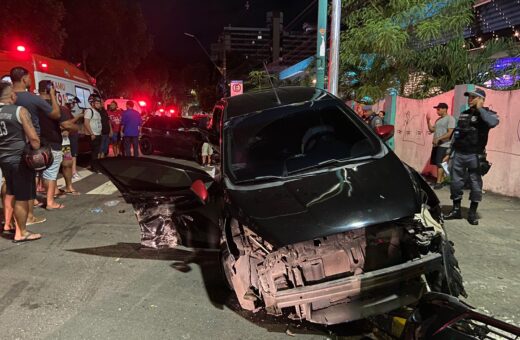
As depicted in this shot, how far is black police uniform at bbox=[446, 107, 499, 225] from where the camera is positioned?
5430mm

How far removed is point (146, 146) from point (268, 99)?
10832 millimetres

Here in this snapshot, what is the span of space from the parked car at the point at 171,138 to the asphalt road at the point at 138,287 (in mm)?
6955

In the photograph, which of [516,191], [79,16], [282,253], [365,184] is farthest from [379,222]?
[79,16]

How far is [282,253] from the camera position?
9.39 feet

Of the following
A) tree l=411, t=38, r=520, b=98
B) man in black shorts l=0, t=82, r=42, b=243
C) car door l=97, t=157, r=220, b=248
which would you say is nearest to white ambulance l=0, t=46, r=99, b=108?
man in black shorts l=0, t=82, r=42, b=243

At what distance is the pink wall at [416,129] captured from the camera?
9.31 m

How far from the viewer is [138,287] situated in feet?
13.2

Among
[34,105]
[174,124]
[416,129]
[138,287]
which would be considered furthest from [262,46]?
[138,287]

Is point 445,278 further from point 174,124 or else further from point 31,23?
point 31,23

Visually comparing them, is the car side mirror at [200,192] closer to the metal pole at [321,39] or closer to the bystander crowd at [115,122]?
the metal pole at [321,39]

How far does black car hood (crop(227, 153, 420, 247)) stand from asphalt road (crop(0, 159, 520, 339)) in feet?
3.03

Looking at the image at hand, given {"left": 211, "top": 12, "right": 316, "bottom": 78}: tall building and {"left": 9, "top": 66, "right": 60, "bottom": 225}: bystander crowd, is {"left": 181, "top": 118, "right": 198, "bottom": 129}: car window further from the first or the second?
{"left": 211, "top": 12, "right": 316, "bottom": 78}: tall building

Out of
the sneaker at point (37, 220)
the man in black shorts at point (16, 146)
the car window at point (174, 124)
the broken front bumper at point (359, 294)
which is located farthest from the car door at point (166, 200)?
the car window at point (174, 124)

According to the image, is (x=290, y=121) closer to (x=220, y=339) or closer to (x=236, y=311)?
(x=236, y=311)
